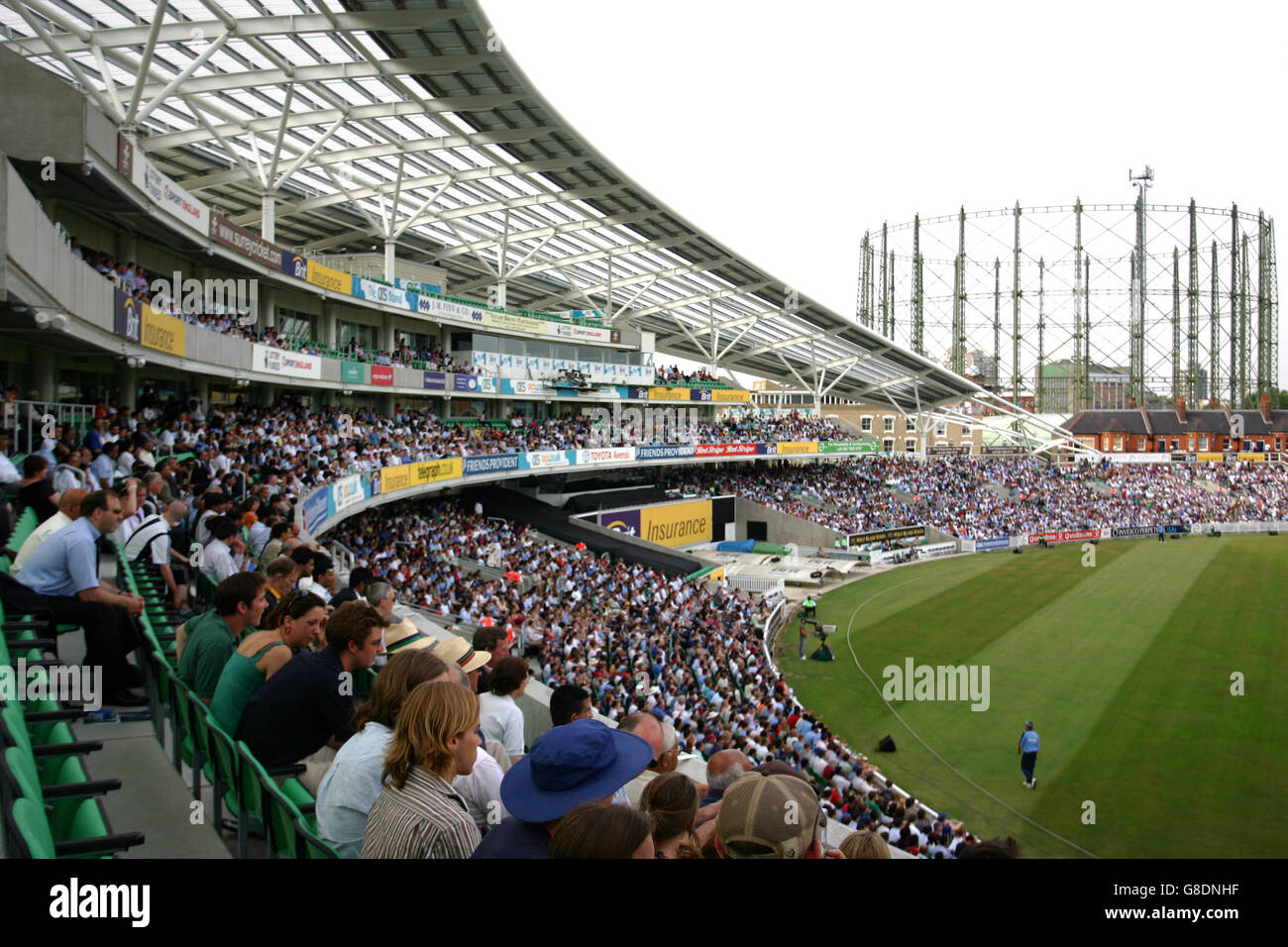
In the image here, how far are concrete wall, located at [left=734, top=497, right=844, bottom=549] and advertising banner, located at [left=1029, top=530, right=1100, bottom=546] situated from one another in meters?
12.1

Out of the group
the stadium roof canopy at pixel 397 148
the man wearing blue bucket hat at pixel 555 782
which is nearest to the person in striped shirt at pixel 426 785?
the man wearing blue bucket hat at pixel 555 782

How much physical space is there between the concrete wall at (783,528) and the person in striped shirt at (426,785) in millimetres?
38927

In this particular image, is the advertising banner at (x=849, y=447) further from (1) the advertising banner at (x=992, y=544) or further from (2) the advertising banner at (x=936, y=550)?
(1) the advertising banner at (x=992, y=544)

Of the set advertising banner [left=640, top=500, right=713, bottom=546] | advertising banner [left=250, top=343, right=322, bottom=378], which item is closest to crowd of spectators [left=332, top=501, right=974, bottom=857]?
advertising banner [left=250, top=343, right=322, bottom=378]

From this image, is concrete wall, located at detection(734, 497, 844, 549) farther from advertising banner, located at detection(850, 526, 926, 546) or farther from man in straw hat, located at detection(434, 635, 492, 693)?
man in straw hat, located at detection(434, 635, 492, 693)

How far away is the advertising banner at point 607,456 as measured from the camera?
33.7m

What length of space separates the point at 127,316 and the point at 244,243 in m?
7.32

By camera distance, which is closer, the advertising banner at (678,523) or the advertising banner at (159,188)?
the advertising banner at (159,188)

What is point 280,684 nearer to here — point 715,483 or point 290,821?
point 290,821

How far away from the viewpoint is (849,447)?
50562mm

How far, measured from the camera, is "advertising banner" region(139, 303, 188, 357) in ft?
44.5

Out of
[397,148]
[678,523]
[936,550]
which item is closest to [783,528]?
[678,523]

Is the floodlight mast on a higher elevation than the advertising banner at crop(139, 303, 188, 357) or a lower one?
higher

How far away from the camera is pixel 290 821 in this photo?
3.25 meters
